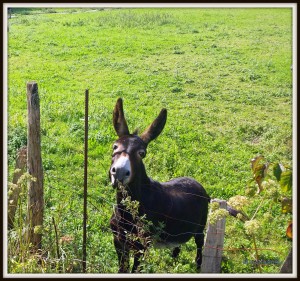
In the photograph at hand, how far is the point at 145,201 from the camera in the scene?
6.21 m

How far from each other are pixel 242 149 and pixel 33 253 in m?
5.84

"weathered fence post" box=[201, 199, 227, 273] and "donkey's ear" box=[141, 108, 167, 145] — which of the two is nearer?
"weathered fence post" box=[201, 199, 227, 273]

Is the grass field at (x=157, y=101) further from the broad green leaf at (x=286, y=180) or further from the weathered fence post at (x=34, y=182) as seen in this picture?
the broad green leaf at (x=286, y=180)

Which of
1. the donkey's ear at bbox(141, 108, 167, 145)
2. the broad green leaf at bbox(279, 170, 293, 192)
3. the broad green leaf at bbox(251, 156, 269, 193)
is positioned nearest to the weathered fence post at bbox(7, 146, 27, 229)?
the donkey's ear at bbox(141, 108, 167, 145)

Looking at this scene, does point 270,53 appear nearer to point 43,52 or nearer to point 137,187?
point 43,52

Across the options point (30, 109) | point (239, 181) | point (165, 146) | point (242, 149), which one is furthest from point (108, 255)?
point (242, 149)

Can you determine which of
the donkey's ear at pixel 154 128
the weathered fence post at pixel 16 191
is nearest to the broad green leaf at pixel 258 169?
the donkey's ear at pixel 154 128

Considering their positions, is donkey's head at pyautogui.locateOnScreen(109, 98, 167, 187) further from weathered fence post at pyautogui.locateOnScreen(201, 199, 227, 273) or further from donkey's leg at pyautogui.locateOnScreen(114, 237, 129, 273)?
weathered fence post at pyautogui.locateOnScreen(201, 199, 227, 273)

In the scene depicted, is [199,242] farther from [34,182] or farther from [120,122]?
[34,182]

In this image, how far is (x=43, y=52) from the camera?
18.1 metres

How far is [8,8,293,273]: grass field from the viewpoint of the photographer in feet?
23.9

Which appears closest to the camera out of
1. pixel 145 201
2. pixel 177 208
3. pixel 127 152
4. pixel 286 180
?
pixel 286 180

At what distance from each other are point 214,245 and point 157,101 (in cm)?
818

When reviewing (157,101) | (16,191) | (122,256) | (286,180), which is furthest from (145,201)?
(157,101)
